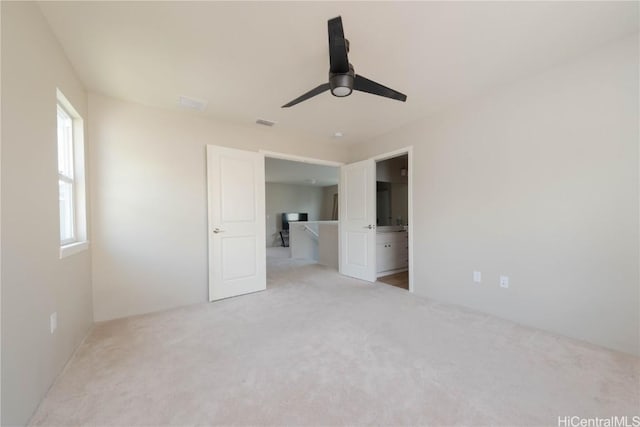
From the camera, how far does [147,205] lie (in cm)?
306

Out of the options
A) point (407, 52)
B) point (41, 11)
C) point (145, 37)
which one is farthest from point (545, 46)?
point (41, 11)

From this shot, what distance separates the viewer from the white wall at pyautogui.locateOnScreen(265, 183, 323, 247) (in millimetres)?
9555

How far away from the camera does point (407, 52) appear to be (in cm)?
213

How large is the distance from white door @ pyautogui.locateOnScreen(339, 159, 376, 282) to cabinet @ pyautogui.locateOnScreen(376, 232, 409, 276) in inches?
16.4

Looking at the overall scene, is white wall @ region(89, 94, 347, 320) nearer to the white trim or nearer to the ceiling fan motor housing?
the white trim

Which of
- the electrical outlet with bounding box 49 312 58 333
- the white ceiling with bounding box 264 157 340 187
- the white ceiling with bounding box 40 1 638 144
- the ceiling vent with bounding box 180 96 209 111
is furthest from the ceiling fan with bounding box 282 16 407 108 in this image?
the white ceiling with bounding box 264 157 340 187

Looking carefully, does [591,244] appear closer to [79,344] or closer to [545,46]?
[545,46]

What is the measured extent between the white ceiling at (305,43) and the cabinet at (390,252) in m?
2.57

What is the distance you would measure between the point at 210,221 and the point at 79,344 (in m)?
1.68

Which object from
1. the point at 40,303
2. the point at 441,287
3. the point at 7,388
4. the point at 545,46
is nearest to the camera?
the point at 7,388

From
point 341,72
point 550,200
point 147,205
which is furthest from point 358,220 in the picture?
point 147,205

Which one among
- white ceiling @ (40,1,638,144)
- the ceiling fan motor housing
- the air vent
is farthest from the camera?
the air vent

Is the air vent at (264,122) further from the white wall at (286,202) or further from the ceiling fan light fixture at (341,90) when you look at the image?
the white wall at (286,202)

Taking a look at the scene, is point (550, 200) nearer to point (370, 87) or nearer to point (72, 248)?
point (370, 87)
